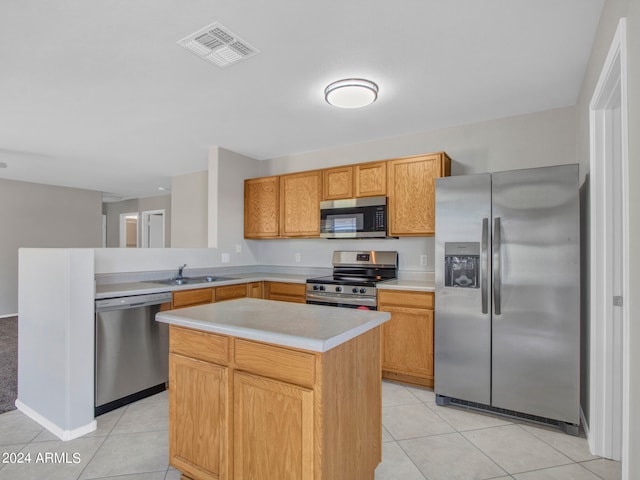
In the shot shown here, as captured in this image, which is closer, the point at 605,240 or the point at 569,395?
the point at 605,240

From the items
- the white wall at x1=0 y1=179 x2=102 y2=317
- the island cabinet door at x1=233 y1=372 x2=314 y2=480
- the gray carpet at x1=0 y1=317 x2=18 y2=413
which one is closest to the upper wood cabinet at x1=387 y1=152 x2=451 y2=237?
the island cabinet door at x1=233 y1=372 x2=314 y2=480

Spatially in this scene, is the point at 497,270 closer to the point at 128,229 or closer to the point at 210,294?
the point at 210,294

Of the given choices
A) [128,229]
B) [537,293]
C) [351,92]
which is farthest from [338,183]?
[128,229]

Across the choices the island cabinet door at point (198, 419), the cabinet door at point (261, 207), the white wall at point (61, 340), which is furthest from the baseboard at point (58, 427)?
the cabinet door at point (261, 207)

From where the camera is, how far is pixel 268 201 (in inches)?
181

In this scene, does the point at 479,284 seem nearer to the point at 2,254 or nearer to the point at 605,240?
the point at 605,240

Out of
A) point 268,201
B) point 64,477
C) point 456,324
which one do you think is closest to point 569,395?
point 456,324

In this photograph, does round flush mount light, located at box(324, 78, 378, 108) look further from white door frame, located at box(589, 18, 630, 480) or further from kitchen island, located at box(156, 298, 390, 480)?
kitchen island, located at box(156, 298, 390, 480)

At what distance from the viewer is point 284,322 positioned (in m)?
1.66

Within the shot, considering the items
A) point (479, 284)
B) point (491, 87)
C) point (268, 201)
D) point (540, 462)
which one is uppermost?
point (491, 87)

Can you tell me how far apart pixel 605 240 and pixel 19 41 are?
3695 millimetres

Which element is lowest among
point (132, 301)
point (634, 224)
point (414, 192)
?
point (132, 301)

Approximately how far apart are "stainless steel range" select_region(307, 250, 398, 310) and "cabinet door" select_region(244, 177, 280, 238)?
0.94 metres

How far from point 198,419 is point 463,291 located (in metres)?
2.09
